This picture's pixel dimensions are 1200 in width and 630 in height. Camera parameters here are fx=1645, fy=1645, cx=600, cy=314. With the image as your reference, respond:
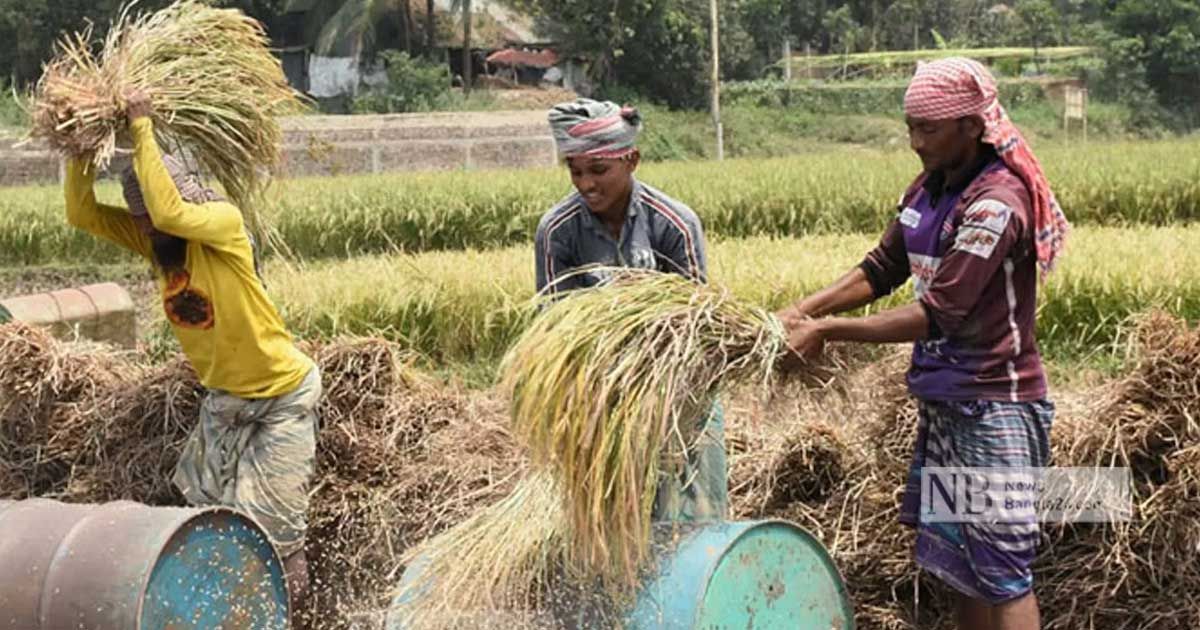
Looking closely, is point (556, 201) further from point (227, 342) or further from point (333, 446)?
point (227, 342)

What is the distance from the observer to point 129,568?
3.95 meters

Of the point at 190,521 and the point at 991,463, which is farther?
the point at 190,521

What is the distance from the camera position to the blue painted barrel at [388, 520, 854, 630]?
3.44 m

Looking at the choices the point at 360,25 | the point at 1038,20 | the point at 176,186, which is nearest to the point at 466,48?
the point at 360,25

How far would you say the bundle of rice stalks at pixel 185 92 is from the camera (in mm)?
4801

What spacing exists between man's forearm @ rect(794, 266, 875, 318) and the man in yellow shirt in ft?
5.41

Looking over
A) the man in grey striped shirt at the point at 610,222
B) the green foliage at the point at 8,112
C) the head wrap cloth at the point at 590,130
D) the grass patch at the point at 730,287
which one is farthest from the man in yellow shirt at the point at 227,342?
the green foliage at the point at 8,112

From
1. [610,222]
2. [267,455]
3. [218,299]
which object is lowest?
[267,455]

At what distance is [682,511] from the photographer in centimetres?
374

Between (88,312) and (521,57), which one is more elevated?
(88,312)

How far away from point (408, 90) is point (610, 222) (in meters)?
36.9

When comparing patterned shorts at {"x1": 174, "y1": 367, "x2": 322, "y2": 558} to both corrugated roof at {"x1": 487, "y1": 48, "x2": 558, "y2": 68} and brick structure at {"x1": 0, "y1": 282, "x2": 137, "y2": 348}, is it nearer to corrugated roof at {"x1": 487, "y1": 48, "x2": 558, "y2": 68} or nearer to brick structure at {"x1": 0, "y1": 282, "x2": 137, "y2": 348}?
brick structure at {"x1": 0, "y1": 282, "x2": 137, "y2": 348}

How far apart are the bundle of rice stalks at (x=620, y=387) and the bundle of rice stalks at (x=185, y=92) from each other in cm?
189

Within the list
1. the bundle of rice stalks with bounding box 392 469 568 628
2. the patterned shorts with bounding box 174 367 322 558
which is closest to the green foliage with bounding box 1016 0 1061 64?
the patterned shorts with bounding box 174 367 322 558
